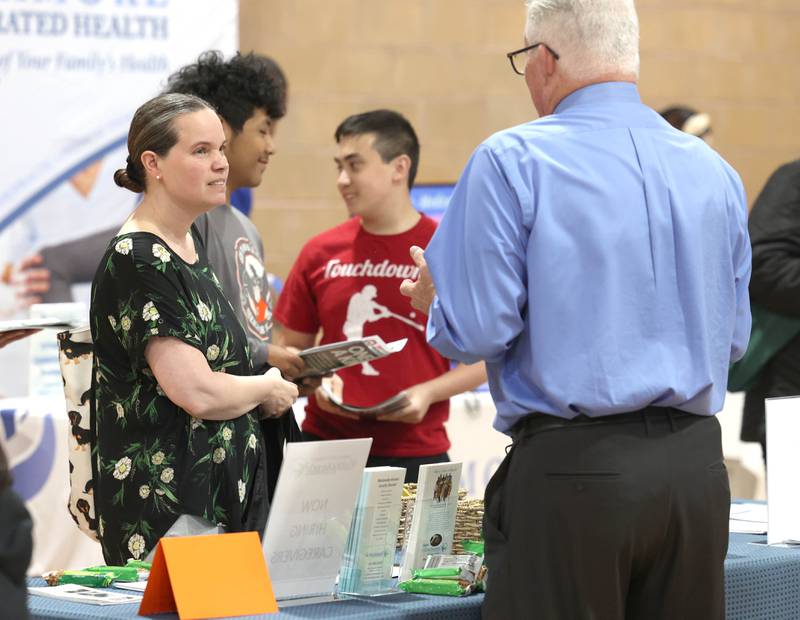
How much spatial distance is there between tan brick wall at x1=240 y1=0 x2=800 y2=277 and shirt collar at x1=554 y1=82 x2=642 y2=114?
12.8ft

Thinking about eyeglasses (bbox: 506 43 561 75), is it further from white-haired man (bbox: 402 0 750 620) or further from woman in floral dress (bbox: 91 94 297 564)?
woman in floral dress (bbox: 91 94 297 564)

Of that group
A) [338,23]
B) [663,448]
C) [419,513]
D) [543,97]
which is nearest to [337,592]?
[419,513]

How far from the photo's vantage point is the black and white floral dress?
226 centimetres

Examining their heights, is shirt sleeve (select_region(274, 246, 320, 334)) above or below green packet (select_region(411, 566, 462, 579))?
above

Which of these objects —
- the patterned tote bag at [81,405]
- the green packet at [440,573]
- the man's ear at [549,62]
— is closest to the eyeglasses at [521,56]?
the man's ear at [549,62]

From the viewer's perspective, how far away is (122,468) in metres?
2.32

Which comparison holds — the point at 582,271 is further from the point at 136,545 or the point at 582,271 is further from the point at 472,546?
the point at 136,545

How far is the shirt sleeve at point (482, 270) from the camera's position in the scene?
1900 millimetres

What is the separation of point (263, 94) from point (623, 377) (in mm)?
1448

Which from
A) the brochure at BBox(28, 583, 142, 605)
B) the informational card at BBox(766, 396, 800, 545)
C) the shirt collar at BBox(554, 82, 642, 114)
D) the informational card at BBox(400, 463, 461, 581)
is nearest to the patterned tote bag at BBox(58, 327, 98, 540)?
the brochure at BBox(28, 583, 142, 605)

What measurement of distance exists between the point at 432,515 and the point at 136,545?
1.76ft

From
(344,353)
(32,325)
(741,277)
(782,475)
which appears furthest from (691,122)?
(32,325)

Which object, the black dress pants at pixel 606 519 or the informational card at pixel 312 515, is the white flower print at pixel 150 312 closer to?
the informational card at pixel 312 515

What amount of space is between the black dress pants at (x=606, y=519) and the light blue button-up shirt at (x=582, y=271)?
49 mm
